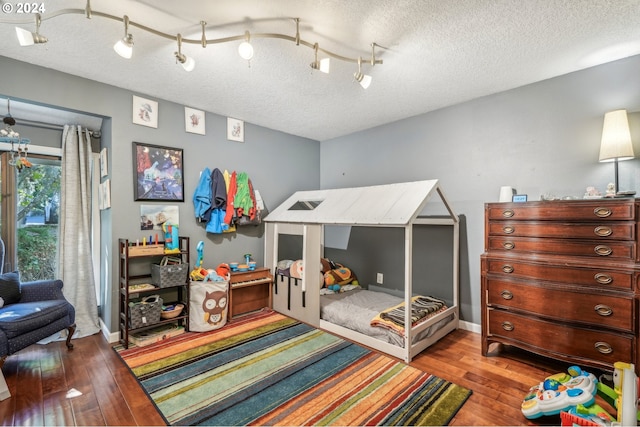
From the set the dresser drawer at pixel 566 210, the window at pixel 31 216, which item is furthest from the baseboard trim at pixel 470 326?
the window at pixel 31 216

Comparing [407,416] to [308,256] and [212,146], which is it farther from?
[212,146]

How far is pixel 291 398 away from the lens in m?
1.92

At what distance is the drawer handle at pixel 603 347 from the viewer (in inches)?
74.8

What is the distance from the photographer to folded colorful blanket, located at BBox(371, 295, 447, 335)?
2.52 meters

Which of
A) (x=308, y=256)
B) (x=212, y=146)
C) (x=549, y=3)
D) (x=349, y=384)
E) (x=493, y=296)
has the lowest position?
(x=349, y=384)

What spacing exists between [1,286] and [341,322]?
3.10 metres

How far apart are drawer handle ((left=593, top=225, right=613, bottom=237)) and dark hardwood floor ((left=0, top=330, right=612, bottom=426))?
3.77ft

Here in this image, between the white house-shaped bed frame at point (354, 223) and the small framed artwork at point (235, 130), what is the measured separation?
1.10m

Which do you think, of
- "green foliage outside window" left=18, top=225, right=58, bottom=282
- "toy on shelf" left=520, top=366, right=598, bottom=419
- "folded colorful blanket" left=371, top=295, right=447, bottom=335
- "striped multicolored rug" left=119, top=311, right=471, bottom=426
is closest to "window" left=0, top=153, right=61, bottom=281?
"green foliage outside window" left=18, top=225, right=58, bottom=282

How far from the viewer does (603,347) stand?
1.92m

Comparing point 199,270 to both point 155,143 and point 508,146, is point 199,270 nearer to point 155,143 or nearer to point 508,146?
point 155,143

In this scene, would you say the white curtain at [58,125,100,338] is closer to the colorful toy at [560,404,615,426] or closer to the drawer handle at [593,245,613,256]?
the colorful toy at [560,404,615,426]

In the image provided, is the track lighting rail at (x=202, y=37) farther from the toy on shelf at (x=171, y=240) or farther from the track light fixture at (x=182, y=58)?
the toy on shelf at (x=171, y=240)

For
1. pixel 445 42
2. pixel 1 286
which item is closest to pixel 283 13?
pixel 445 42
